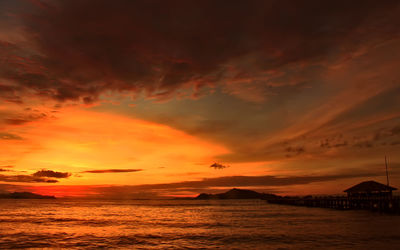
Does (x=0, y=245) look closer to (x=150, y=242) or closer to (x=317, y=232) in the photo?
(x=150, y=242)

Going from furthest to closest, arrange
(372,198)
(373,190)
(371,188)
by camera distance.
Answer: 1. (371,188)
2. (373,190)
3. (372,198)

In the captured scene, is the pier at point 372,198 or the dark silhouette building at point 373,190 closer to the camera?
the pier at point 372,198

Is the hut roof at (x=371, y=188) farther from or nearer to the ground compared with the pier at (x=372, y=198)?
farther from the ground

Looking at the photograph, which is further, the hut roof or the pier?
the hut roof

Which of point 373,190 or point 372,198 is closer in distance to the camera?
point 372,198

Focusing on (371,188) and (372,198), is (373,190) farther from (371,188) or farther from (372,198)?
(372,198)

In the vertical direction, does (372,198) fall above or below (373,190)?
below

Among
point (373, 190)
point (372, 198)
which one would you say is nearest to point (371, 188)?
point (373, 190)

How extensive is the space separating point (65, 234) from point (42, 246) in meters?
7.58

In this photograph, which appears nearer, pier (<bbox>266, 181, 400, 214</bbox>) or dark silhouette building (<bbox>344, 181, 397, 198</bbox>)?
pier (<bbox>266, 181, 400, 214</bbox>)

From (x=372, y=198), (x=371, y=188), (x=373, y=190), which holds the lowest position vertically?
(x=372, y=198)

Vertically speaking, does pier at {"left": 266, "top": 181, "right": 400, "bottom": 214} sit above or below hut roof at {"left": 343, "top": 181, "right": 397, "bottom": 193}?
below

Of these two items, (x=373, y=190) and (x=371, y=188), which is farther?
(x=371, y=188)

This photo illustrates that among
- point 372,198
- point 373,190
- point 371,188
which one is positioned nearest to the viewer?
point 372,198
